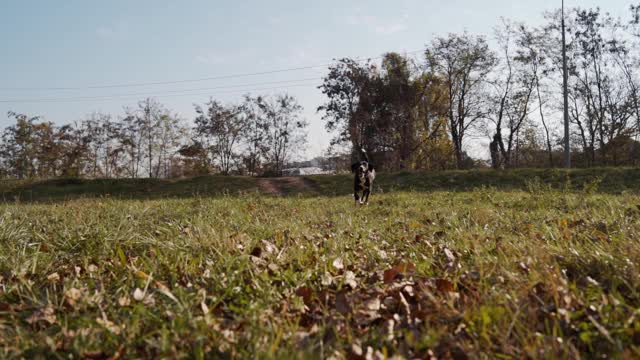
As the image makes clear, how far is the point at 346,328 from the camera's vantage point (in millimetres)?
2035

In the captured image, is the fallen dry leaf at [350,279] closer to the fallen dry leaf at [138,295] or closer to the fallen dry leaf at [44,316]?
the fallen dry leaf at [138,295]

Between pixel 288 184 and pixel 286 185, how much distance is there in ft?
0.99

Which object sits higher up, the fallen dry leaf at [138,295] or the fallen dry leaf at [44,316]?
the fallen dry leaf at [138,295]

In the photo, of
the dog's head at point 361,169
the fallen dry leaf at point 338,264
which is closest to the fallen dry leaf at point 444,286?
the fallen dry leaf at point 338,264

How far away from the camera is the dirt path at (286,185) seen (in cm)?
2267

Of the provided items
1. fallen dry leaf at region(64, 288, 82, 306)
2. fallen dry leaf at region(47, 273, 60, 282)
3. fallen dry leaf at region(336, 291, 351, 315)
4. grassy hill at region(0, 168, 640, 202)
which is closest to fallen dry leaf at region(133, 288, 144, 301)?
fallen dry leaf at region(64, 288, 82, 306)

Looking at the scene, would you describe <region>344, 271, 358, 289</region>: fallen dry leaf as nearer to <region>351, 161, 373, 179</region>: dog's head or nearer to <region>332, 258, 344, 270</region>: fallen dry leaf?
<region>332, 258, 344, 270</region>: fallen dry leaf

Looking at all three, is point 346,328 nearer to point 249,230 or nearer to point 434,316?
point 434,316

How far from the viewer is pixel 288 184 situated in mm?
24516

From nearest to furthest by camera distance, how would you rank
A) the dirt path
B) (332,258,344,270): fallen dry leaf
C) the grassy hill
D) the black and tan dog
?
(332,258,344,270): fallen dry leaf → the black and tan dog → the grassy hill → the dirt path

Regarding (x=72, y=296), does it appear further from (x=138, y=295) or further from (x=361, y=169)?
(x=361, y=169)

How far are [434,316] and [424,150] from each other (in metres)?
35.7

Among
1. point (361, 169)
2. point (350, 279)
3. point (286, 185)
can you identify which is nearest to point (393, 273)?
point (350, 279)

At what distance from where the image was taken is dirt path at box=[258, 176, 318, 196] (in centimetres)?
2267
